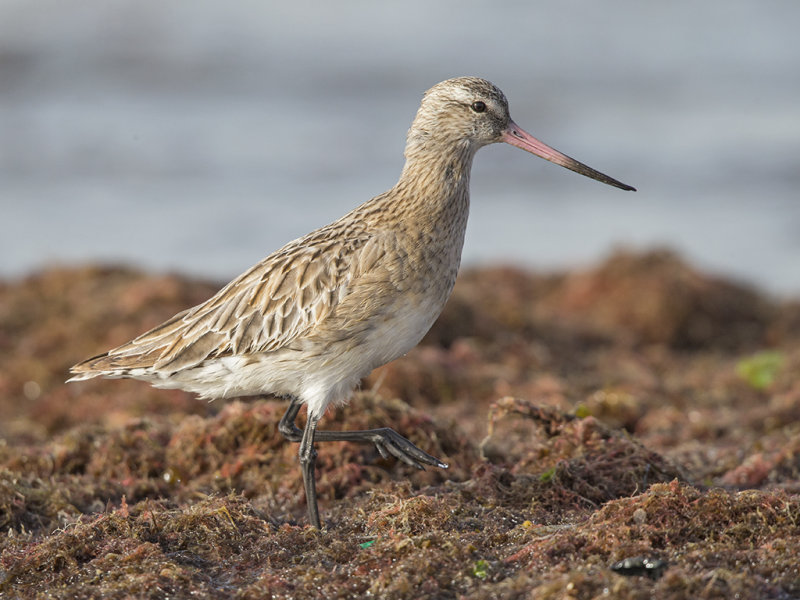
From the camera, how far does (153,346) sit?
6527mm

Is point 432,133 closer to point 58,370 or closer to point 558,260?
point 58,370

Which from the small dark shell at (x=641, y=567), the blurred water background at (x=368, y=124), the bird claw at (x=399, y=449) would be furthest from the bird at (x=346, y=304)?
the blurred water background at (x=368, y=124)

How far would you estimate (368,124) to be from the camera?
76.4 feet

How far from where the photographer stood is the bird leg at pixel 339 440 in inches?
237

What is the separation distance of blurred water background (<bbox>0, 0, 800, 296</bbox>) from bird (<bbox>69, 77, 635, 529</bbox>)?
680 cm

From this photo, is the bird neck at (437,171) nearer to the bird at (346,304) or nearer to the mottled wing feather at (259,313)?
the bird at (346,304)

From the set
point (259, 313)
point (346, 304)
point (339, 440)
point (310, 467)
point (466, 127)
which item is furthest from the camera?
point (466, 127)

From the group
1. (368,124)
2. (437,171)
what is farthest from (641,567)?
(368,124)

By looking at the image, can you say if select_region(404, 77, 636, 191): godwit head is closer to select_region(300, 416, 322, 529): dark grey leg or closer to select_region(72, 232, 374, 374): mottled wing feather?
select_region(72, 232, 374, 374): mottled wing feather

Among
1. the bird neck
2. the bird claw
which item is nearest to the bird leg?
the bird claw

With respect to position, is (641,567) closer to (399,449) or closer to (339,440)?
(399,449)

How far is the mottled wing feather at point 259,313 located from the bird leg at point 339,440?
1.68 ft

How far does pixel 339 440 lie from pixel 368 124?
57.9 ft

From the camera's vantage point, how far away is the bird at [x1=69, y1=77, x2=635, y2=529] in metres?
5.89
